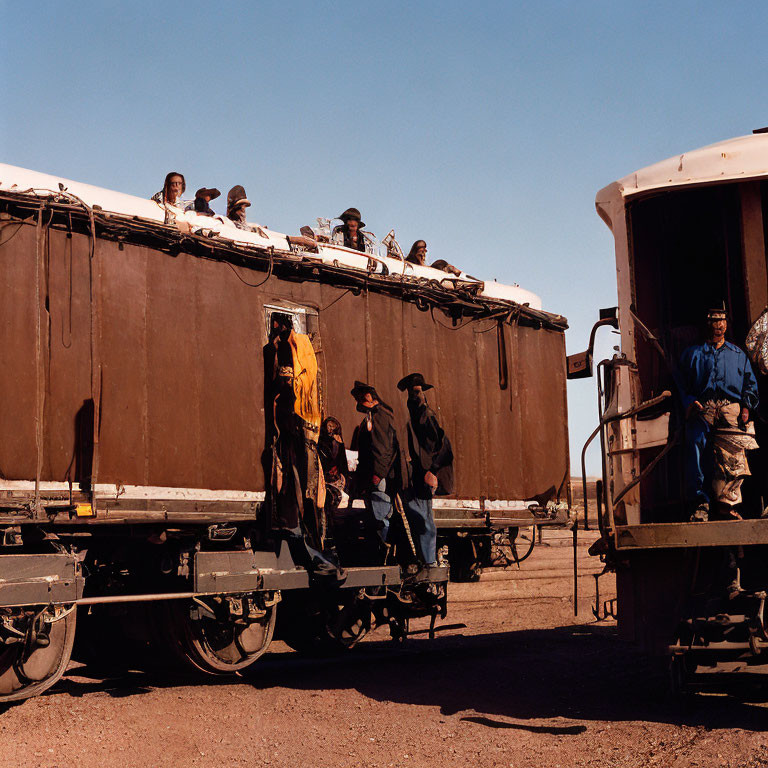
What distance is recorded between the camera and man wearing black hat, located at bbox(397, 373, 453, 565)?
11.0 m

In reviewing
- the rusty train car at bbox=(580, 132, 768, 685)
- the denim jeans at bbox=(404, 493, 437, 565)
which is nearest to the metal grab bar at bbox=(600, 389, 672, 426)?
the rusty train car at bbox=(580, 132, 768, 685)

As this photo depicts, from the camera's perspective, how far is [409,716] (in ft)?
26.6

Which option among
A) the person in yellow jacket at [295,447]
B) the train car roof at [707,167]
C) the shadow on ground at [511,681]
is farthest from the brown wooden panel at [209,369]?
the train car roof at [707,167]

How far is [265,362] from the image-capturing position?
10383mm

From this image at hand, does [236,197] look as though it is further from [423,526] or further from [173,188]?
[423,526]

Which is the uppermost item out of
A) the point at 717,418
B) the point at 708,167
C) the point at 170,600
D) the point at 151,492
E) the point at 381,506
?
the point at 708,167

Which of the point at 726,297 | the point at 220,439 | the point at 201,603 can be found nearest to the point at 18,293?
the point at 220,439

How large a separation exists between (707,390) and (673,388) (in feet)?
1.47

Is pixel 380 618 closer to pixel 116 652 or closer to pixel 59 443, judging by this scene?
pixel 116 652

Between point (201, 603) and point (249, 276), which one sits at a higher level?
point (249, 276)

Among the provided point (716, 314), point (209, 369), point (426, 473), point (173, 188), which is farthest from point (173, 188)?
point (716, 314)

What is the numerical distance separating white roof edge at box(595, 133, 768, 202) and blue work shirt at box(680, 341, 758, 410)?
1.23 metres

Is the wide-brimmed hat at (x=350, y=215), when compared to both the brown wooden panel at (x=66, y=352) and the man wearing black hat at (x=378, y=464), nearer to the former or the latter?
the man wearing black hat at (x=378, y=464)

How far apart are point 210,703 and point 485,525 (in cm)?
461
